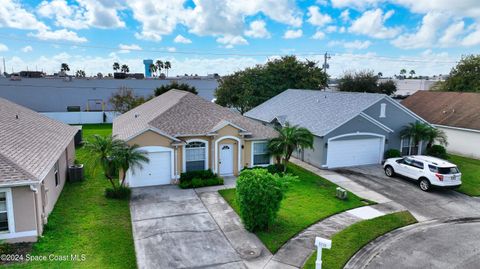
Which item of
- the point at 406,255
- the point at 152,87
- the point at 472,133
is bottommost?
the point at 406,255

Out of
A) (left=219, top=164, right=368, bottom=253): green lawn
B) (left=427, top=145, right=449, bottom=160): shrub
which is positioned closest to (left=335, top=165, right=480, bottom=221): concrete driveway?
(left=219, top=164, right=368, bottom=253): green lawn

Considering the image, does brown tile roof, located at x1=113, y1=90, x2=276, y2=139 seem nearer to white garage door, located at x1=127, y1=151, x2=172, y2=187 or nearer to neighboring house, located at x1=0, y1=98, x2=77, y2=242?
white garage door, located at x1=127, y1=151, x2=172, y2=187

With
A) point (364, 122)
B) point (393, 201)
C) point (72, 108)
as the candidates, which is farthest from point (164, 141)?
point (72, 108)

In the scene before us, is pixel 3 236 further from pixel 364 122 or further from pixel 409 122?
pixel 409 122

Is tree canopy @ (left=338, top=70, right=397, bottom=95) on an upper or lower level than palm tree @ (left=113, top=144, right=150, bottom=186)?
upper

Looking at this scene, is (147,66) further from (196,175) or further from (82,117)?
(196,175)

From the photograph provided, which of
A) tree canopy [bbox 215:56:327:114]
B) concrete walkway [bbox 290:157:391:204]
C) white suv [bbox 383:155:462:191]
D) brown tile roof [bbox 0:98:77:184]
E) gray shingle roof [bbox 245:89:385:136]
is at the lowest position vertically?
concrete walkway [bbox 290:157:391:204]
